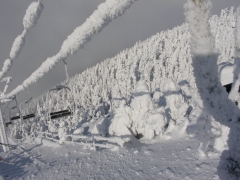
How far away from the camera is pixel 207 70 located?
1.91m

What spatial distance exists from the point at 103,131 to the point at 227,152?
15098 millimetres

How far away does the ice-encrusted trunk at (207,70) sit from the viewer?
1771mm

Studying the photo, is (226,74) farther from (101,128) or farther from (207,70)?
(101,128)

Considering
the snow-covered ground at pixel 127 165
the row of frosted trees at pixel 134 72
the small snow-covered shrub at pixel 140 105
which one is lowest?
the snow-covered ground at pixel 127 165

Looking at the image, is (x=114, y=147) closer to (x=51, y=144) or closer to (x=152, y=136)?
(x=152, y=136)

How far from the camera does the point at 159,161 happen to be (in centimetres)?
762

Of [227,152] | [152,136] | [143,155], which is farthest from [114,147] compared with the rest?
[227,152]

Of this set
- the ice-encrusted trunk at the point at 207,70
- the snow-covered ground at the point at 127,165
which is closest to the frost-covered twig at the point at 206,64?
the ice-encrusted trunk at the point at 207,70

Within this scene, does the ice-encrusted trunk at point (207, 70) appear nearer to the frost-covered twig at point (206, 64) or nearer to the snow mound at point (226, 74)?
the frost-covered twig at point (206, 64)

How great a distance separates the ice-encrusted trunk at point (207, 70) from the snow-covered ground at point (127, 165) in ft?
14.9

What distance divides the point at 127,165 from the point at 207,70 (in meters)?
6.95

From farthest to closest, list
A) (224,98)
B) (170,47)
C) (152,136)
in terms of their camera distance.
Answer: (170,47) < (152,136) < (224,98)

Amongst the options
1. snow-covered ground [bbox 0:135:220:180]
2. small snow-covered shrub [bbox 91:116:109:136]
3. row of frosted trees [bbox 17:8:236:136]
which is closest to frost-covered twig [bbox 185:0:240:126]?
snow-covered ground [bbox 0:135:220:180]

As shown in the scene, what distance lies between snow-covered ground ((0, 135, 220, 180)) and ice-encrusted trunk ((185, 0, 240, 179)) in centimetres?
453
